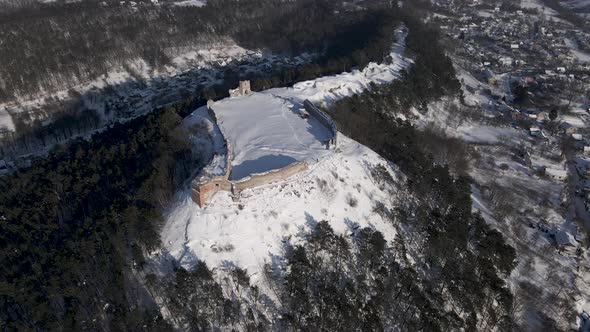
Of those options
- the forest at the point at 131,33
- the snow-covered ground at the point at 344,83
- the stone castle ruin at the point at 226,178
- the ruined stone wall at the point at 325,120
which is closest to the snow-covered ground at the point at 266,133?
the ruined stone wall at the point at 325,120

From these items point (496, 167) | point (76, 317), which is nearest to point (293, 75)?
point (496, 167)

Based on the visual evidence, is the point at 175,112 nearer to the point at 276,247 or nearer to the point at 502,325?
the point at 276,247

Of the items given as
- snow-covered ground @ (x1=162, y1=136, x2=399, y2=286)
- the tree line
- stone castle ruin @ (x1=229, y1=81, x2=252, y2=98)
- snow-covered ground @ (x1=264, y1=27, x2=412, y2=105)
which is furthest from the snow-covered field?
snow-covered ground @ (x1=264, y1=27, x2=412, y2=105)

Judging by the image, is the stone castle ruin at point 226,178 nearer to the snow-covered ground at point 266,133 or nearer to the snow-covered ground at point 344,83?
the snow-covered ground at point 266,133

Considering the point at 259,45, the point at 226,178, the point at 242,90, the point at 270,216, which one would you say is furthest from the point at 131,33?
the point at 270,216

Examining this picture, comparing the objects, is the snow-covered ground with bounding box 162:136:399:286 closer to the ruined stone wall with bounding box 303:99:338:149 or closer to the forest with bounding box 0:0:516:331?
the forest with bounding box 0:0:516:331
